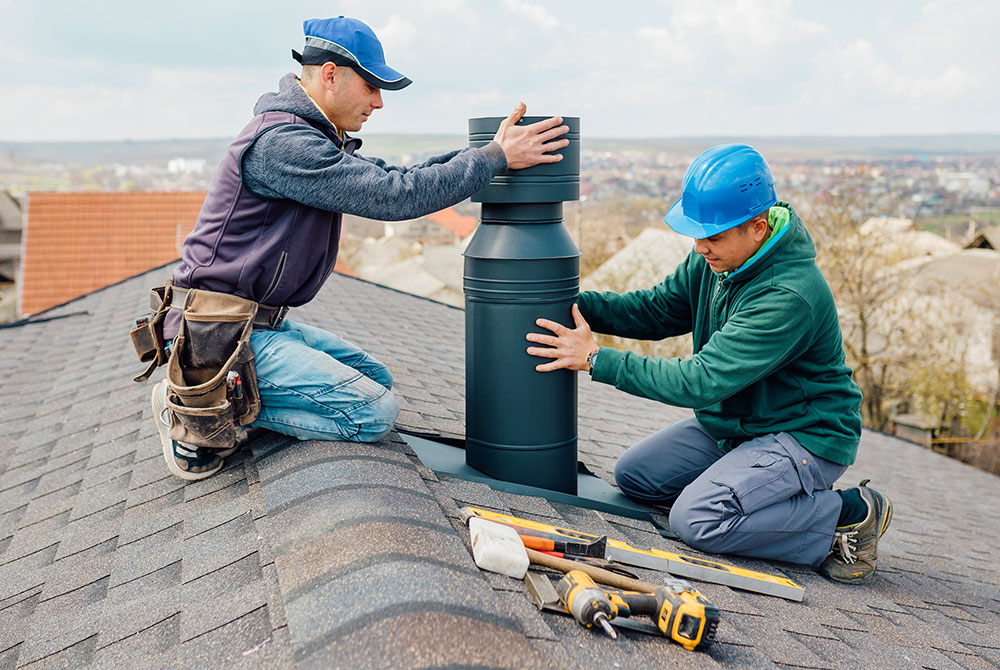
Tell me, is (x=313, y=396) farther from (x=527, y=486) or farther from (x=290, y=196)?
(x=527, y=486)

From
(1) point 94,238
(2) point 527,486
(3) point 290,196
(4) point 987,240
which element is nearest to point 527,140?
(3) point 290,196

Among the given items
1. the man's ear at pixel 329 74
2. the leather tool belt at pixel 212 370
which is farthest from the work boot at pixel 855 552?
the man's ear at pixel 329 74

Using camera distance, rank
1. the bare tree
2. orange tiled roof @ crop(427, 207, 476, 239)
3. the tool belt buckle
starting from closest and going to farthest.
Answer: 1. the tool belt buckle
2. the bare tree
3. orange tiled roof @ crop(427, 207, 476, 239)

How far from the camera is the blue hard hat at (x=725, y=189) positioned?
2887 millimetres

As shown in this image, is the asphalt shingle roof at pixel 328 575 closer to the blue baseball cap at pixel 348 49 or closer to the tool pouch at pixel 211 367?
the tool pouch at pixel 211 367

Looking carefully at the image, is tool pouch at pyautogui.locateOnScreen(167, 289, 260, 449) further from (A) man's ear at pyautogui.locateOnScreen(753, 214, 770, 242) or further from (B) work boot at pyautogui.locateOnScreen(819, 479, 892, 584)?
(B) work boot at pyautogui.locateOnScreen(819, 479, 892, 584)

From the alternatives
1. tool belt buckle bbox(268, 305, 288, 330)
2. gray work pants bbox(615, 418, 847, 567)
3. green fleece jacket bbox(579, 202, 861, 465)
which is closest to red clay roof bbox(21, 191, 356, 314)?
green fleece jacket bbox(579, 202, 861, 465)

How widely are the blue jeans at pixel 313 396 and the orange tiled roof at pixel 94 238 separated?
1724 centimetres

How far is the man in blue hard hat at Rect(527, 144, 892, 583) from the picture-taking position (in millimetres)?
2906

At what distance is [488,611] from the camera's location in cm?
171

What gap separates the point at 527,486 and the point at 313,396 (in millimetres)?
837

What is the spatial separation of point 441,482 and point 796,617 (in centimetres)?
121

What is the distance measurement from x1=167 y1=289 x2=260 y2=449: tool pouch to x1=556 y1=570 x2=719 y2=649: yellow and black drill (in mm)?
1353

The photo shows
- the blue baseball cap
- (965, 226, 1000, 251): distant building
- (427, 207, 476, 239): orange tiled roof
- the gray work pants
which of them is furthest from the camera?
(427, 207, 476, 239): orange tiled roof
